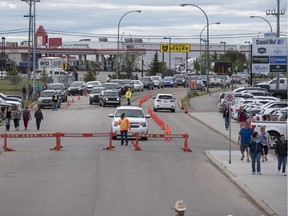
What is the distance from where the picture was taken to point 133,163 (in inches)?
993

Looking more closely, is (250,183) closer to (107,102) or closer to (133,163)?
(133,163)

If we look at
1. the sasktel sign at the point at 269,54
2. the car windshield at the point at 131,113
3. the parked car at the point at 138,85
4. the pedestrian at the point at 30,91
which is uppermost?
the sasktel sign at the point at 269,54

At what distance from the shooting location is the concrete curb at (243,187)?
15859 mm

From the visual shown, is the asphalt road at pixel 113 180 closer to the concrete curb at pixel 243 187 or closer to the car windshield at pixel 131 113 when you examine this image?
the concrete curb at pixel 243 187

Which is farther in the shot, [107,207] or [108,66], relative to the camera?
[108,66]

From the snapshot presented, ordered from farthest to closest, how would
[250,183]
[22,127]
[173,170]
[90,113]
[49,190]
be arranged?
[90,113], [22,127], [173,170], [250,183], [49,190]

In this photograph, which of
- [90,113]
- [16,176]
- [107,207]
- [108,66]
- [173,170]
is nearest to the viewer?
[107,207]

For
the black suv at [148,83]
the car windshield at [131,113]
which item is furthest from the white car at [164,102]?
the black suv at [148,83]

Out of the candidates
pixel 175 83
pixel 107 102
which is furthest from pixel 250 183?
pixel 175 83

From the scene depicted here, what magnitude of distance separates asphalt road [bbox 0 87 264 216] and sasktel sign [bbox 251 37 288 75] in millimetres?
24660

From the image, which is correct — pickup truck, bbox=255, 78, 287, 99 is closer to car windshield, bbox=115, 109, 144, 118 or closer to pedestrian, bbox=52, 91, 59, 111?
pedestrian, bbox=52, 91, 59, 111

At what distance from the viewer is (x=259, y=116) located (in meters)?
38.2

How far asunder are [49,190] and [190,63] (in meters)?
157

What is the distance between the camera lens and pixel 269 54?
60438 mm
